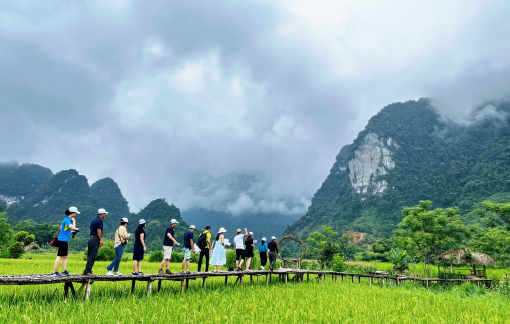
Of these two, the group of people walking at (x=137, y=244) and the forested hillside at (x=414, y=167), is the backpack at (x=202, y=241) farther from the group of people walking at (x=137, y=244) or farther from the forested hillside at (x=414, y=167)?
the forested hillside at (x=414, y=167)

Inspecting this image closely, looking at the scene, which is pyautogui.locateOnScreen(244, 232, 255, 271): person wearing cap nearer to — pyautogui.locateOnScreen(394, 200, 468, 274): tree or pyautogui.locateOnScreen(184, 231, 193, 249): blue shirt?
pyautogui.locateOnScreen(184, 231, 193, 249): blue shirt

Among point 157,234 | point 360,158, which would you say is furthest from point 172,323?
point 360,158

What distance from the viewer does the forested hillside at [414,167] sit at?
85375 millimetres

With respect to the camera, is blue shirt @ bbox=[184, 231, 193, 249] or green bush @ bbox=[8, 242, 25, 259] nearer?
blue shirt @ bbox=[184, 231, 193, 249]

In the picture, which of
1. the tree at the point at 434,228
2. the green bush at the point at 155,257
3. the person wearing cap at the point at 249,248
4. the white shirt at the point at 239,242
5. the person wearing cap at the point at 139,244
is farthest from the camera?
the green bush at the point at 155,257

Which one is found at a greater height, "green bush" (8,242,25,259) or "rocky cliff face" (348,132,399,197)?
"rocky cliff face" (348,132,399,197)

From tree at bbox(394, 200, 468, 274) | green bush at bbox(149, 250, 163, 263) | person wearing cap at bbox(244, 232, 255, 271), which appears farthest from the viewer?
green bush at bbox(149, 250, 163, 263)

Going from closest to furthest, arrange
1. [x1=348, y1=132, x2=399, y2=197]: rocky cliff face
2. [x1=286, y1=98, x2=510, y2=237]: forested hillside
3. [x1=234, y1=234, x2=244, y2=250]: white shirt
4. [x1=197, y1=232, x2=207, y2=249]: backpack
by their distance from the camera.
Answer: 1. [x1=197, y1=232, x2=207, y2=249]: backpack
2. [x1=234, y1=234, x2=244, y2=250]: white shirt
3. [x1=286, y1=98, x2=510, y2=237]: forested hillside
4. [x1=348, y1=132, x2=399, y2=197]: rocky cliff face

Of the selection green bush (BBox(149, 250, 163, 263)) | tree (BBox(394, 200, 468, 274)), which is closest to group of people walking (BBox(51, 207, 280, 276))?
tree (BBox(394, 200, 468, 274))

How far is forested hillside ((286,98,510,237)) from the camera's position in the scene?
85375 millimetres

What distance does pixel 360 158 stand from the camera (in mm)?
119875

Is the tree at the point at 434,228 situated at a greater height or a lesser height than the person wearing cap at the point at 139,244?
greater

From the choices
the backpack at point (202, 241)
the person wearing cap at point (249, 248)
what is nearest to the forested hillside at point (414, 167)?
the person wearing cap at point (249, 248)

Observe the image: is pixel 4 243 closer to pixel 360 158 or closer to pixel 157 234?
pixel 157 234
